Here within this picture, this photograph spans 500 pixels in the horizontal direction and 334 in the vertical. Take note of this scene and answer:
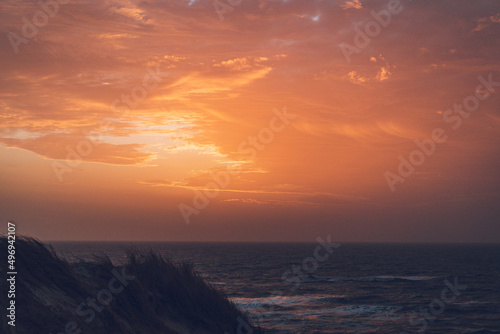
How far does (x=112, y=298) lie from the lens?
13.8m

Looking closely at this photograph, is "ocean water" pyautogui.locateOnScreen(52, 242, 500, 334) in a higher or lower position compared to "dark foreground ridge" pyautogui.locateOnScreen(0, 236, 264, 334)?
A: lower

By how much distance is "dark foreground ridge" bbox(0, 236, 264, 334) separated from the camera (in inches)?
436

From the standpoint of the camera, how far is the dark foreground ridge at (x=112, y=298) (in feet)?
36.3

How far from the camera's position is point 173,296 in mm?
15688

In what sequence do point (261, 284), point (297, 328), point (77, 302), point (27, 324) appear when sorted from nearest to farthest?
1. point (27, 324)
2. point (77, 302)
3. point (297, 328)
4. point (261, 284)

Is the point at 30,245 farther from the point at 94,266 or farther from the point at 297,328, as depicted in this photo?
the point at 297,328

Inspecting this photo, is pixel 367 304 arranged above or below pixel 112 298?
below

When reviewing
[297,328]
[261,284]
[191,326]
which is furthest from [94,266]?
[261,284]

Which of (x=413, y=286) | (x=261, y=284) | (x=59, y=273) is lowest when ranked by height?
(x=413, y=286)

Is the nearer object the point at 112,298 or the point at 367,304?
the point at 112,298

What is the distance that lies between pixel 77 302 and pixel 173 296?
389cm

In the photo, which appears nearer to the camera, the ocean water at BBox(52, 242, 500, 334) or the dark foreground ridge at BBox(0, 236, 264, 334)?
the dark foreground ridge at BBox(0, 236, 264, 334)

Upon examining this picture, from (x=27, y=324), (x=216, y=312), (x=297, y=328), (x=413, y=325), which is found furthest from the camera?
A: (x=413, y=325)

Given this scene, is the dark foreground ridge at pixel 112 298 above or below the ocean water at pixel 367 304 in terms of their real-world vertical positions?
above
